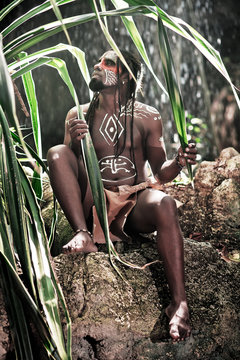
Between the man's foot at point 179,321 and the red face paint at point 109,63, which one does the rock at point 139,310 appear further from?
the red face paint at point 109,63

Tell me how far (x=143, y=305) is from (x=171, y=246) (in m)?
0.19

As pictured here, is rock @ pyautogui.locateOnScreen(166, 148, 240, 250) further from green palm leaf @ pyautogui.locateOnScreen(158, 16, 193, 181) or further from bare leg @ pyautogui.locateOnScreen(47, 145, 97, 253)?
green palm leaf @ pyautogui.locateOnScreen(158, 16, 193, 181)

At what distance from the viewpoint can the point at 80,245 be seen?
1367 millimetres

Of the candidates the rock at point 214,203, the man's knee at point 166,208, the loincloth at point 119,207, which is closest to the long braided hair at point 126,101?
the loincloth at point 119,207

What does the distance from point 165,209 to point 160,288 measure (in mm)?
247

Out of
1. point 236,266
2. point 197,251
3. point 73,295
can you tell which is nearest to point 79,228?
point 73,295

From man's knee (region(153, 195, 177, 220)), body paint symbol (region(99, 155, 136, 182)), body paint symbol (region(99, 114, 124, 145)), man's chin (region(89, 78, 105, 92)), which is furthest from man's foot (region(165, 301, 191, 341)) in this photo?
man's chin (region(89, 78, 105, 92))

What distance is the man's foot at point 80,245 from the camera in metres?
1.35

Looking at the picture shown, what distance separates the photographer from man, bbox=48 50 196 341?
1361mm

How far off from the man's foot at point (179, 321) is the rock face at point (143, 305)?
0.05 meters

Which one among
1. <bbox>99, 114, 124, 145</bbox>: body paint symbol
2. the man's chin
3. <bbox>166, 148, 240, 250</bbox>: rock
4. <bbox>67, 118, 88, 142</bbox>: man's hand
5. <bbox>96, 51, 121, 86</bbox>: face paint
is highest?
<bbox>96, 51, 121, 86</bbox>: face paint

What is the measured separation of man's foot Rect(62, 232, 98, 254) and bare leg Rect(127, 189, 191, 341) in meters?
0.21

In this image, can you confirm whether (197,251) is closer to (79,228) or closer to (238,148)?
(79,228)

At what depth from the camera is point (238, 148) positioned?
152 inches
